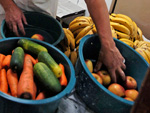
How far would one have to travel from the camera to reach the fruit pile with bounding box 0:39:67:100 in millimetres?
583

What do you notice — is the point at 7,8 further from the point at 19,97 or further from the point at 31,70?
the point at 19,97

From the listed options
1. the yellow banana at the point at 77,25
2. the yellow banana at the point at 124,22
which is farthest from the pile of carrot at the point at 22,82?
the yellow banana at the point at 124,22

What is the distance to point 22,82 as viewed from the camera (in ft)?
1.92

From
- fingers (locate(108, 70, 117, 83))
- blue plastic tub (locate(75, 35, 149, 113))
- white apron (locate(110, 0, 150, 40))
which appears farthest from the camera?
white apron (locate(110, 0, 150, 40))

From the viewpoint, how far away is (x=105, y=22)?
0.84 meters

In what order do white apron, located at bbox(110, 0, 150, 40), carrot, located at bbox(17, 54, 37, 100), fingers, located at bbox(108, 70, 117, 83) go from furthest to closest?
white apron, located at bbox(110, 0, 150, 40)
fingers, located at bbox(108, 70, 117, 83)
carrot, located at bbox(17, 54, 37, 100)

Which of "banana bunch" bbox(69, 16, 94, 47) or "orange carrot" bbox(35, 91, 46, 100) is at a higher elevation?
"orange carrot" bbox(35, 91, 46, 100)

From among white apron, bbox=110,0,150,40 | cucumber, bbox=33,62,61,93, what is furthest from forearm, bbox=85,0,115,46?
white apron, bbox=110,0,150,40

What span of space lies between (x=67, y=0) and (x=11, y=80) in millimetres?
2156

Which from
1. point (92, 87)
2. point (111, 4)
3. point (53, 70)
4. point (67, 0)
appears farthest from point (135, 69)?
point (67, 0)

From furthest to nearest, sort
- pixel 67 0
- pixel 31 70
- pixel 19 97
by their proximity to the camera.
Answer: pixel 67 0
pixel 31 70
pixel 19 97

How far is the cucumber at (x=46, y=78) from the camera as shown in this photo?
1.97 feet

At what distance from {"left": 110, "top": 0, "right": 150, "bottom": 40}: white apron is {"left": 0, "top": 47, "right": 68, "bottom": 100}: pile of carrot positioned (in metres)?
1.31

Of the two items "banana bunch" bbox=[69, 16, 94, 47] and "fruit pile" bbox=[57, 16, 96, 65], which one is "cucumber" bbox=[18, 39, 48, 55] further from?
"banana bunch" bbox=[69, 16, 94, 47]
